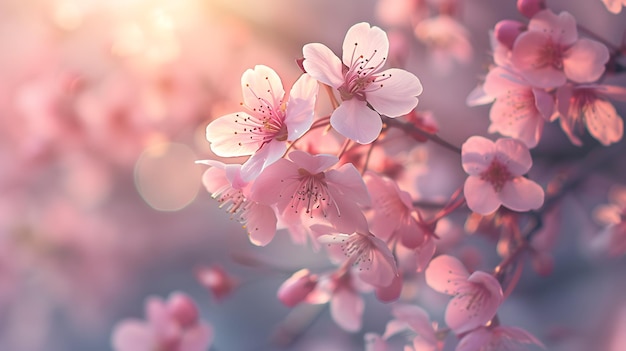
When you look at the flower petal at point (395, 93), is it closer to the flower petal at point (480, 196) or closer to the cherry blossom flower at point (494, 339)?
the flower petal at point (480, 196)

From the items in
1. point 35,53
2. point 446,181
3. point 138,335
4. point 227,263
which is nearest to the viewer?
point 138,335

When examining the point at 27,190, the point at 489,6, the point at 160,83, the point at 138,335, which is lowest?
the point at 489,6

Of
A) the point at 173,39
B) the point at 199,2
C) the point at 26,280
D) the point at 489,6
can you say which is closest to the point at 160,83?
the point at 173,39

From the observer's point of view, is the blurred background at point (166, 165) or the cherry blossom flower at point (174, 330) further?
the blurred background at point (166, 165)

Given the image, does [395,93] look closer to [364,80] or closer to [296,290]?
[364,80]

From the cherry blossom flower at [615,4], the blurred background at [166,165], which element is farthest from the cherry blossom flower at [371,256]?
the blurred background at [166,165]

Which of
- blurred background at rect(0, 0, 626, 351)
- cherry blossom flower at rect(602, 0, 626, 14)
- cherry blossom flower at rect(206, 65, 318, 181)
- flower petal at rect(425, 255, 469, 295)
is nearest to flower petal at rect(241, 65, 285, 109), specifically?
cherry blossom flower at rect(206, 65, 318, 181)

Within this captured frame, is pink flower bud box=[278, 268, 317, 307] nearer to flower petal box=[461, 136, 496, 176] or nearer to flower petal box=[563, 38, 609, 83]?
flower petal box=[461, 136, 496, 176]

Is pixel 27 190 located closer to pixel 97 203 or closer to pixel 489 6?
pixel 97 203
